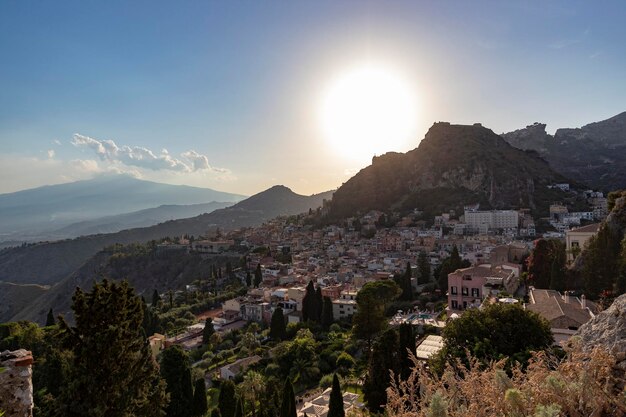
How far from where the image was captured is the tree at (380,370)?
49.4ft

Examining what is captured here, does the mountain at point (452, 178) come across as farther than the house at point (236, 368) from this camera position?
Yes

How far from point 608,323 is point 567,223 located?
222 ft

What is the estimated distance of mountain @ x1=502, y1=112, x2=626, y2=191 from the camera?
377 ft

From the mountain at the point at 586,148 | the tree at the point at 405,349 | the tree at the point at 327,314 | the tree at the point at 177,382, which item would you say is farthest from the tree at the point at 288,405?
the mountain at the point at 586,148

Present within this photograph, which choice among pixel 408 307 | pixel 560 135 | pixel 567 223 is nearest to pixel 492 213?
pixel 567 223

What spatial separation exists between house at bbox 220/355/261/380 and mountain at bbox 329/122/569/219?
208ft

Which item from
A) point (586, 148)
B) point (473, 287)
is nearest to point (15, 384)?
point (473, 287)

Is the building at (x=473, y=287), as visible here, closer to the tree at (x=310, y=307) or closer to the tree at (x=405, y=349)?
the tree at (x=310, y=307)

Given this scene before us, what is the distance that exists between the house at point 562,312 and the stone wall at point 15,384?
14927mm

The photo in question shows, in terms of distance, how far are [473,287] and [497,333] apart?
14.6 metres

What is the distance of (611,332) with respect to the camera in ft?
15.7

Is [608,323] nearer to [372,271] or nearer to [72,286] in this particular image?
[372,271]

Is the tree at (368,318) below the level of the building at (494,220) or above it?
below

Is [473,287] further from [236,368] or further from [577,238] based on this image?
[236,368]
